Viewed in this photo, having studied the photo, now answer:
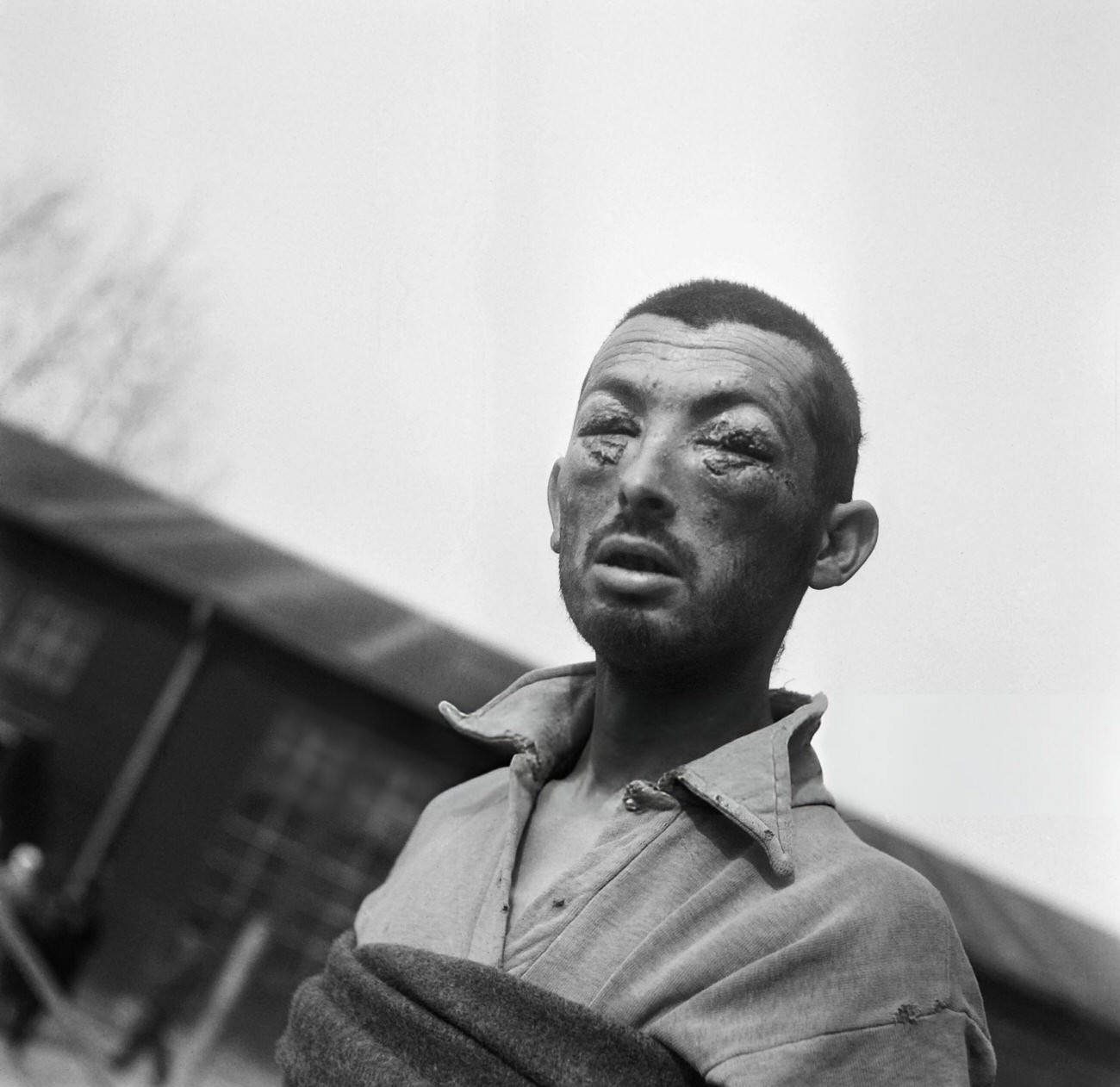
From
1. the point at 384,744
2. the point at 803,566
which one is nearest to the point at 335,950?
the point at 803,566

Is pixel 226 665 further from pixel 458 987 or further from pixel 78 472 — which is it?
pixel 458 987

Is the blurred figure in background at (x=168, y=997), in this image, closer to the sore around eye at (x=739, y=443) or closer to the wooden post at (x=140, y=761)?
the wooden post at (x=140, y=761)

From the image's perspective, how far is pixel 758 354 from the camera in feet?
3.22

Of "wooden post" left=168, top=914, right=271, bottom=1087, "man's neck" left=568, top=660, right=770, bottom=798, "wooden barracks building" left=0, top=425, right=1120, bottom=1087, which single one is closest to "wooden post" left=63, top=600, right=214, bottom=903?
"wooden barracks building" left=0, top=425, right=1120, bottom=1087

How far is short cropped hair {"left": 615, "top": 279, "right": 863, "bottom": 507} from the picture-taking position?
1.01 m

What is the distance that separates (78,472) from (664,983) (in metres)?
2.89

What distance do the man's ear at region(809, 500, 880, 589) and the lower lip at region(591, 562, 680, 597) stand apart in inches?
6.7

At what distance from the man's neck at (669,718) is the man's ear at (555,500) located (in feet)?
0.48

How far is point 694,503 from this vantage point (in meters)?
0.94

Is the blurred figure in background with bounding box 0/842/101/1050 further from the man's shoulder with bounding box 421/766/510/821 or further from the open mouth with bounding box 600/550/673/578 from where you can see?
the open mouth with bounding box 600/550/673/578

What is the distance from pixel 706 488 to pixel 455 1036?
0.49 meters

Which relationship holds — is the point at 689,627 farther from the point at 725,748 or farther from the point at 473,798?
the point at 473,798

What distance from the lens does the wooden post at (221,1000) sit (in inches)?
119

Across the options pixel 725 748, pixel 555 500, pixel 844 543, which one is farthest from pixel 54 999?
pixel 844 543
